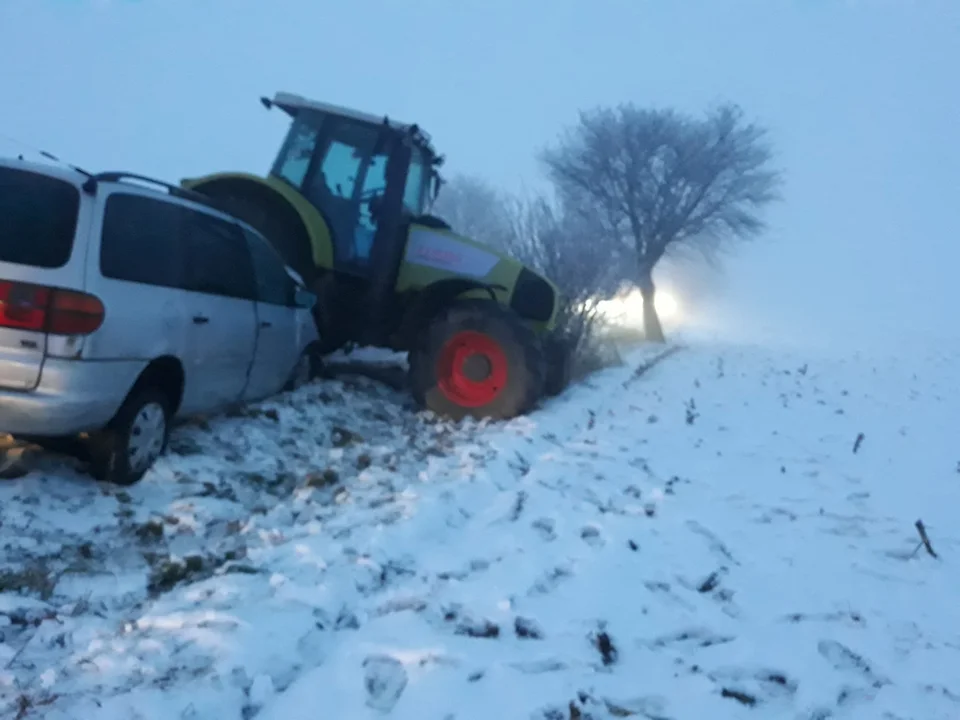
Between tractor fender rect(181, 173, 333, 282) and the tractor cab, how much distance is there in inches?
6.1

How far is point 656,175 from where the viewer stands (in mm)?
25047

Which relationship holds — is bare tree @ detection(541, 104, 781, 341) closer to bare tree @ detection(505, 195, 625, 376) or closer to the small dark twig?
bare tree @ detection(505, 195, 625, 376)

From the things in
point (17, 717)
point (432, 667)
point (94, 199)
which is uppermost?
point (94, 199)

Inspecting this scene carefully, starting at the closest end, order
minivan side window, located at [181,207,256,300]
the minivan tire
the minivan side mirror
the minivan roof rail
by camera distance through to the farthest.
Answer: the minivan roof rail
the minivan tire
minivan side window, located at [181,207,256,300]
the minivan side mirror

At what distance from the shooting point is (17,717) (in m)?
2.24

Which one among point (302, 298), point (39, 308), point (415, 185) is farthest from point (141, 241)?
point (415, 185)

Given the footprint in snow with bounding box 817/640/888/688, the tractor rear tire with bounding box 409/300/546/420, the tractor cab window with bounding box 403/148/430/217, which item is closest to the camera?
the footprint in snow with bounding box 817/640/888/688

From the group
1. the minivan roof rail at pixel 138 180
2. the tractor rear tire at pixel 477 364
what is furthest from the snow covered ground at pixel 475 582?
the minivan roof rail at pixel 138 180

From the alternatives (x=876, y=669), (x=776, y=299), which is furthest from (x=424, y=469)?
(x=776, y=299)

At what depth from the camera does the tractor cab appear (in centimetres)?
743

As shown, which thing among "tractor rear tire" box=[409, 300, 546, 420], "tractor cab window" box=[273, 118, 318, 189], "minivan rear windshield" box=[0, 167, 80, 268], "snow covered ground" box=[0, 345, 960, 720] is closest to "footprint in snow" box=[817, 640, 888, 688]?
"snow covered ground" box=[0, 345, 960, 720]

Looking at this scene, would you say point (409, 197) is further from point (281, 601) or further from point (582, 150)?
point (582, 150)

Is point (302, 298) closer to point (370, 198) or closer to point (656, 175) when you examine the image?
point (370, 198)

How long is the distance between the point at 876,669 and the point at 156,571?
10.0ft
